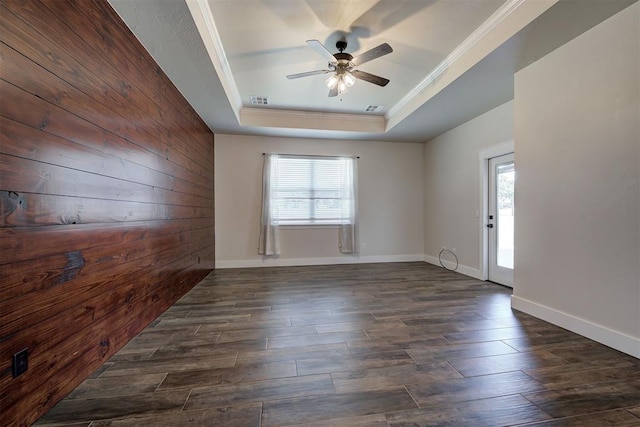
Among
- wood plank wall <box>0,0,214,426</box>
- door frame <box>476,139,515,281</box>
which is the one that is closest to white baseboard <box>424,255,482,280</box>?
door frame <box>476,139,515,281</box>

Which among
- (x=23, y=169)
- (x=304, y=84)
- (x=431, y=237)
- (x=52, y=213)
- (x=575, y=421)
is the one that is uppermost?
(x=304, y=84)

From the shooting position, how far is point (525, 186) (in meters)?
2.77

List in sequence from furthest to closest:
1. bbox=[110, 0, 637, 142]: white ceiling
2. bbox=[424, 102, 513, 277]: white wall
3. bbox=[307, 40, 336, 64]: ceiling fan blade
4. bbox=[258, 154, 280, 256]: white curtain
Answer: bbox=[258, 154, 280, 256]: white curtain < bbox=[424, 102, 513, 277]: white wall < bbox=[307, 40, 336, 64]: ceiling fan blade < bbox=[110, 0, 637, 142]: white ceiling

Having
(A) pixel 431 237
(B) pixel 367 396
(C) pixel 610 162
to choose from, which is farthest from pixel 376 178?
(B) pixel 367 396

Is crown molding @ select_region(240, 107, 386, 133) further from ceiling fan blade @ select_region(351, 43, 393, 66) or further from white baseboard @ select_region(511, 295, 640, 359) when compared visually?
white baseboard @ select_region(511, 295, 640, 359)

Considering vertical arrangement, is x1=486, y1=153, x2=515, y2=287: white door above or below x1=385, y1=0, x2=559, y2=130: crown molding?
below

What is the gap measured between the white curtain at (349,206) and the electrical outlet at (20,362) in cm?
463

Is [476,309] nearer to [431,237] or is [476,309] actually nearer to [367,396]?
[367,396]

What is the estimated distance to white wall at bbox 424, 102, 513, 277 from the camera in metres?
4.01

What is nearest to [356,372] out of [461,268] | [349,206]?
[461,268]

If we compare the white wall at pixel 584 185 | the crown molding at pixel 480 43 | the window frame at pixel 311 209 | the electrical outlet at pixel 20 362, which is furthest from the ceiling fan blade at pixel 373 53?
the electrical outlet at pixel 20 362

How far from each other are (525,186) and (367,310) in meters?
2.13

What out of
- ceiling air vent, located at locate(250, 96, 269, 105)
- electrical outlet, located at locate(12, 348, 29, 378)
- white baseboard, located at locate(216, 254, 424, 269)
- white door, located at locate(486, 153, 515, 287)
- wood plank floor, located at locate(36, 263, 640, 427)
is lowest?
wood plank floor, located at locate(36, 263, 640, 427)

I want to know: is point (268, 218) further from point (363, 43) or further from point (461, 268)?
point (461, 268)
